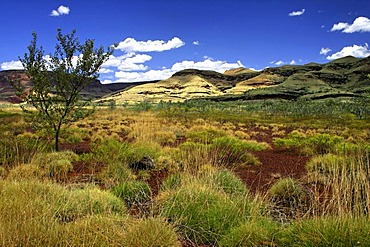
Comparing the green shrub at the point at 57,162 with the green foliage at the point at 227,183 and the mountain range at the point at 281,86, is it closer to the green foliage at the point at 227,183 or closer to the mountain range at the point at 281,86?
the green foliage at the point at 227,183

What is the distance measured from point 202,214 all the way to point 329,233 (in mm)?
1895

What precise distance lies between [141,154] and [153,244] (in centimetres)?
697

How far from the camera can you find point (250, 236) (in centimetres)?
418

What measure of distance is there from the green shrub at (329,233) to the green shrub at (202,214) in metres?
0.82

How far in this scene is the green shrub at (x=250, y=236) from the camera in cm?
414

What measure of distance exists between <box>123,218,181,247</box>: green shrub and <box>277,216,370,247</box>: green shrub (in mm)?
1353

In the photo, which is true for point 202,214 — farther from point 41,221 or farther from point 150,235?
point 41,221

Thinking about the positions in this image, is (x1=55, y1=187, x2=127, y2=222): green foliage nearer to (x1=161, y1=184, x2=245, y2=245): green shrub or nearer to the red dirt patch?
(x1=161, y1=184, x2=245, y2=245): green shrub

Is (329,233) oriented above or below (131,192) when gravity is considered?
above

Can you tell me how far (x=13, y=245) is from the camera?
3281 mm

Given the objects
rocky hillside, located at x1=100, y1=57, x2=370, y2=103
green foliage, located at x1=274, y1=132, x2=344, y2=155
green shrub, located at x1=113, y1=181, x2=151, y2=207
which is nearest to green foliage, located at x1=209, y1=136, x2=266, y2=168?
green foliage, located at x1=274, y1=132, x2=344, y2=155

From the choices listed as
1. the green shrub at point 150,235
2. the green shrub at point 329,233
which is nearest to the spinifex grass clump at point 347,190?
the green shrub at point 329,233

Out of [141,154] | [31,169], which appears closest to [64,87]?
[141,154]

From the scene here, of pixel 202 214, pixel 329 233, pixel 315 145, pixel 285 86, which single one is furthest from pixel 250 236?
pixel 285 86
